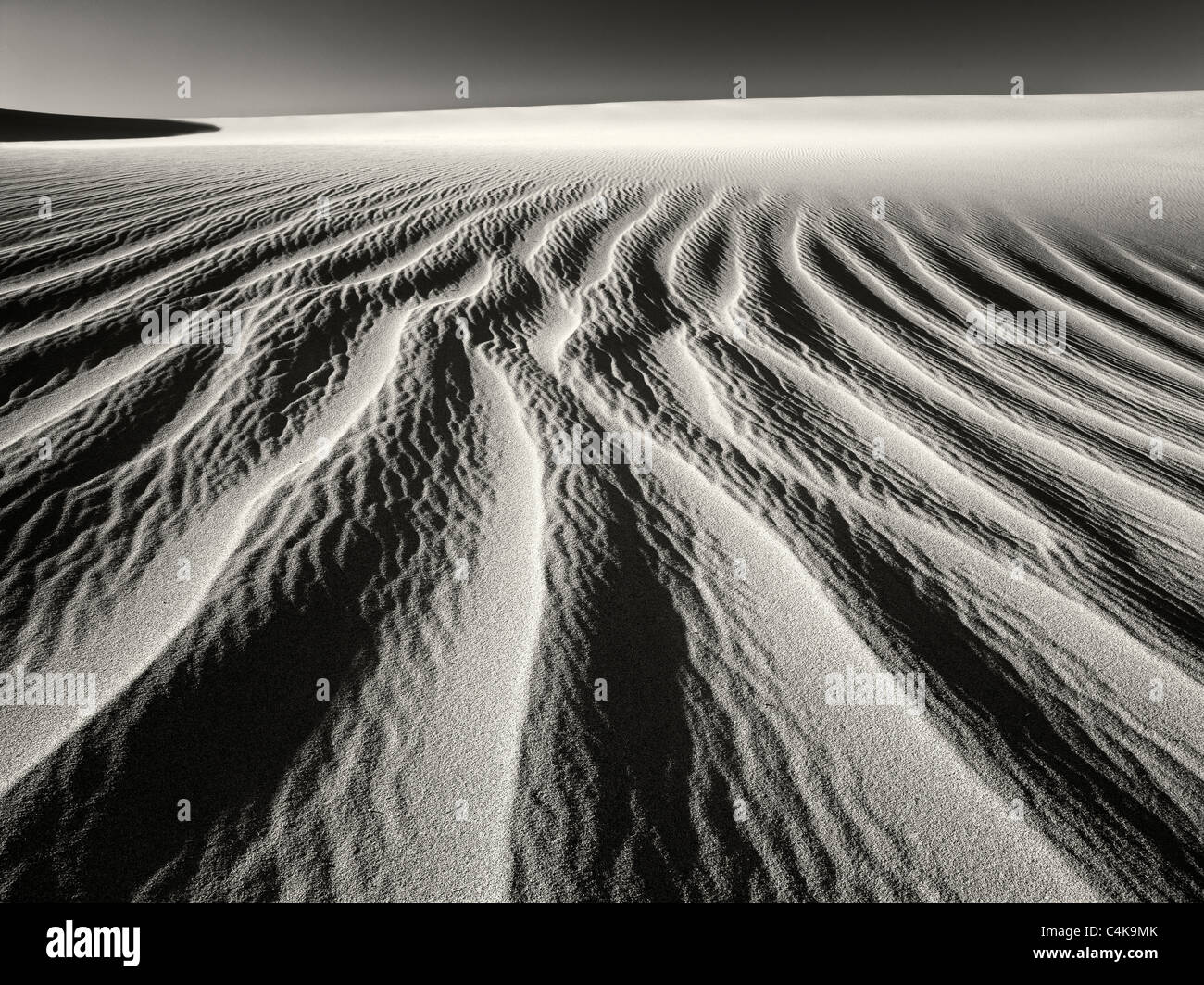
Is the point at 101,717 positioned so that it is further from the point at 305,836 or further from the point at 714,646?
the point at 714,646

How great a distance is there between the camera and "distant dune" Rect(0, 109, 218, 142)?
18219mm

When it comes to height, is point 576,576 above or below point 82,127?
below

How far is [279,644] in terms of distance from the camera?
1812 mm

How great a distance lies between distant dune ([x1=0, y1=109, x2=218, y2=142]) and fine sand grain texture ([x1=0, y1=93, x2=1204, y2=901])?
17803mm

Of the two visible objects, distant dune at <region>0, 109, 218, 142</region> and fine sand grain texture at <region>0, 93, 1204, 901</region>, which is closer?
fine sand grain texture at <region>0, 93, 1204, 901</region>

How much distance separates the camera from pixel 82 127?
69.7 ft

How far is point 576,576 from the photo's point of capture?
2.08 metres

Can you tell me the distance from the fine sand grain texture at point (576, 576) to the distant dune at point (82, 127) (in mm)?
17803

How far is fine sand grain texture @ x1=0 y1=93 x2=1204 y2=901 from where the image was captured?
57.8 inches

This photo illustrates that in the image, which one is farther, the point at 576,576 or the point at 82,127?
the point at 82,127

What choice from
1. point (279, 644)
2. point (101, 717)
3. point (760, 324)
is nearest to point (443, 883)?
point (279, 644)

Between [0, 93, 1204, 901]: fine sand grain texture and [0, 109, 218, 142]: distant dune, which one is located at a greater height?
[0, 109, 218, 142]: distant dune

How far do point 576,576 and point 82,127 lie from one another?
86.6ft
